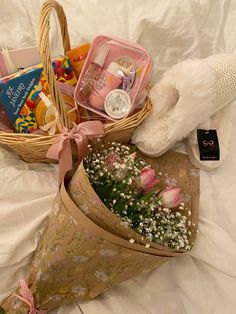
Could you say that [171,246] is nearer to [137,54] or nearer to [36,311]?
[36,311]

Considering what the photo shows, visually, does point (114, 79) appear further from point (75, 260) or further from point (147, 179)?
point (75, 260)

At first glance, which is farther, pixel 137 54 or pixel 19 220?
pixel 137 54

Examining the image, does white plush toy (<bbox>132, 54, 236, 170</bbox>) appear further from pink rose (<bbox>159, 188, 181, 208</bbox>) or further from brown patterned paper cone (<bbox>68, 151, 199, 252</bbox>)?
pink rose (<bbox>159, 188, 181, 208</bbox>)

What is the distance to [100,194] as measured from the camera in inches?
28.8

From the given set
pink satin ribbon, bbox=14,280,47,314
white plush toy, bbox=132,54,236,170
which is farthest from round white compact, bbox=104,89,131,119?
pink satin ribbon, bbox=14,280,47,314

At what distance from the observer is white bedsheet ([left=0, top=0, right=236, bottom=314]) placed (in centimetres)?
84

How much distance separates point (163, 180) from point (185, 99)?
0.26m

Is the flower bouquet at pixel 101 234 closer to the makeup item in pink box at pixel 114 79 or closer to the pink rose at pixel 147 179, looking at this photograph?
the pink rose at pixel 147 179

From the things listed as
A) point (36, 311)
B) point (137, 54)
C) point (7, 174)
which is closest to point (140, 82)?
point (137, 54)

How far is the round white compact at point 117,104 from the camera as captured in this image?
933 mm

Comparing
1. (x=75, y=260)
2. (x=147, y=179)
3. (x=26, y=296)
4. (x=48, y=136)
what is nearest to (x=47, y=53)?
(x=48, y=136)

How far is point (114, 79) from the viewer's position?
952 millimetres

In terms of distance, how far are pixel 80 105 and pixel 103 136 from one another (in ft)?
0.52

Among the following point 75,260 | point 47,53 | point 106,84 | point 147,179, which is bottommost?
point 75,260
